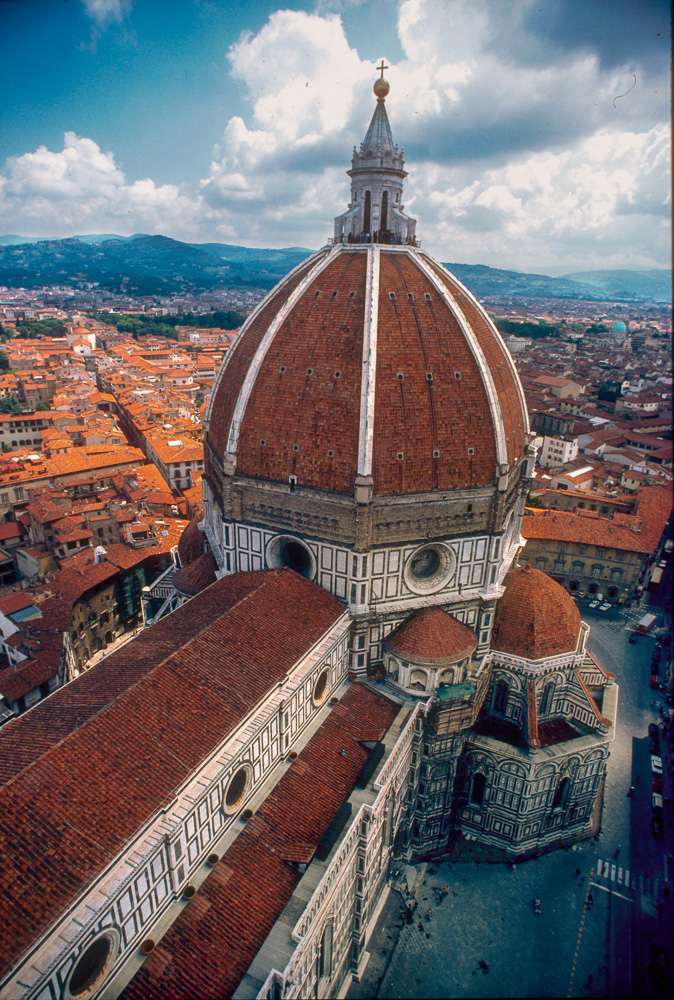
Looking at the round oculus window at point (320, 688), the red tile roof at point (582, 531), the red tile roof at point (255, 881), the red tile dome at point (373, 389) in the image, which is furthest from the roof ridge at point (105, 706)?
the red tile roof at point (582, 531)

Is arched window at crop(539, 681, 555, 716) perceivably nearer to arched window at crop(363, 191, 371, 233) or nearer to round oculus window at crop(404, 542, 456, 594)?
round oculus window at crop(404, 542, 456, 594)

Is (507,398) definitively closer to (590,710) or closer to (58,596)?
(590,710)

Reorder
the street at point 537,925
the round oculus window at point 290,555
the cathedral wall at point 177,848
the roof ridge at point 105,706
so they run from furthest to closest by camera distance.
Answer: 1. the round oculus window at point 290,555
2. the street at point 537,925
3. the roof ridge at point 105,706
4. the cathedral wall at point 177,848

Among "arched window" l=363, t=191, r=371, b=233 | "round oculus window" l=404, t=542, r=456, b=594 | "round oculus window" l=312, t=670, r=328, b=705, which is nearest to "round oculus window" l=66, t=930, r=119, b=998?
"round oculus window" l=312, t=670, r=328, b=705

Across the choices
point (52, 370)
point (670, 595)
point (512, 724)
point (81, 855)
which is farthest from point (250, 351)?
point (52, 370)

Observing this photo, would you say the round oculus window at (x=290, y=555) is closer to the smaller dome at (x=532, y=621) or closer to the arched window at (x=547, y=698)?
Answer: the smaller dome at (x=532, y=621)
